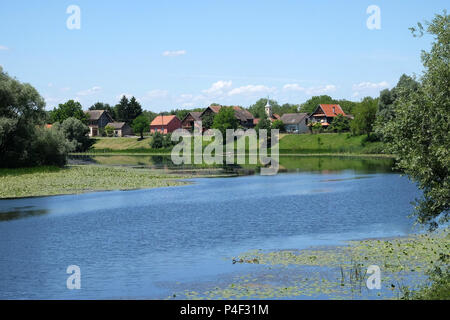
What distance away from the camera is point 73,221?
40.7 m

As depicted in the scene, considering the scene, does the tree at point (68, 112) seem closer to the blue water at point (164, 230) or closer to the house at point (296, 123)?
the house at point (296, 123)

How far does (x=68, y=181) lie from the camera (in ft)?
223

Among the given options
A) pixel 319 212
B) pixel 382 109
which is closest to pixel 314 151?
pixel 382 109

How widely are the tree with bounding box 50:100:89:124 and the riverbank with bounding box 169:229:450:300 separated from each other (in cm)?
17406

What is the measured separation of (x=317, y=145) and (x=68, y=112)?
98.0 meters

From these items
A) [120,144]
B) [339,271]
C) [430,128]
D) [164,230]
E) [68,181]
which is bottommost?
[164,230]

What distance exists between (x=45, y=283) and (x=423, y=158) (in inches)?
698

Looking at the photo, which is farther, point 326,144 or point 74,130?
point 74,130

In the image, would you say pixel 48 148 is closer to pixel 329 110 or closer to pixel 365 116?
pixel 365 116

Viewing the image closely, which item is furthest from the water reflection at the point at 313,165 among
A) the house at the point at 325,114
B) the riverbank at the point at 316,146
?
the house at the point at 325,114

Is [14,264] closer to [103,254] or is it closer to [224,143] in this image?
[103,254]

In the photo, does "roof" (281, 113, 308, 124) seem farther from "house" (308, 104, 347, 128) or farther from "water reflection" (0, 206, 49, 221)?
"water reflection" (0, 206, 49, 221)

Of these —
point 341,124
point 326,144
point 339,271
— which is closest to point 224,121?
point 341,124

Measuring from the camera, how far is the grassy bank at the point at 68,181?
59.6 meters
